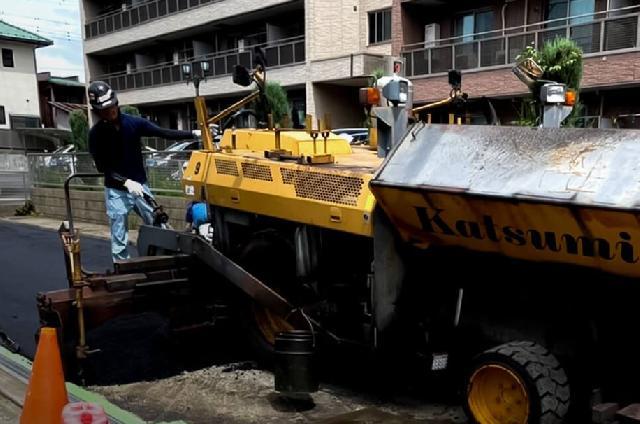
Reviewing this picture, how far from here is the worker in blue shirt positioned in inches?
216

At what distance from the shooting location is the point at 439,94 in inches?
784

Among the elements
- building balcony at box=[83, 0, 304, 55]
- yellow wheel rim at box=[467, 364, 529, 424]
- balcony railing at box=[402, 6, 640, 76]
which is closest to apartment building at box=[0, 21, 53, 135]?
building balcony at box=[83, 0, 304, 55]

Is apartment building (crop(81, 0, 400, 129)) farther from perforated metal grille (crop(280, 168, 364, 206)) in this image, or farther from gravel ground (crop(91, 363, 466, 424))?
perforated metal grille (crop(280, 168, 364, 206))

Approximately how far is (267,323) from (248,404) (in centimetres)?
75

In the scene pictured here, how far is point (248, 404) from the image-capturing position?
4.11 meters

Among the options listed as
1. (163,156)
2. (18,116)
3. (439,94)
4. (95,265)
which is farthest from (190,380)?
(18,116)

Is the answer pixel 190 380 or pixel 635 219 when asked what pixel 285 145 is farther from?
pixel 635 219

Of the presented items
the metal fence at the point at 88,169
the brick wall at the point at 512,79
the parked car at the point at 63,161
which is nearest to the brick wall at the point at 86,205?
the metal fence at the point at 88,169

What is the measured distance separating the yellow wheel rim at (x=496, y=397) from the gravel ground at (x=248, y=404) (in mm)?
566

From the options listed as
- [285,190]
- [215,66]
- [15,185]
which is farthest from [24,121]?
[285,190]

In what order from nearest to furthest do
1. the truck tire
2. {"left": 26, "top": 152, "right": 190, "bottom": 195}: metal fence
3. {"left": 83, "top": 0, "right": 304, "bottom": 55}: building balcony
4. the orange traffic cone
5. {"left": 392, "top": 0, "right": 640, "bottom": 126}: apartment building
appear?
the truck tire
the orange traffic cone
{"left": 26, "top": 152, "right": 190, "bottom": 195}: metal fence
{"left": 392, "top": 0, "right": 640, "bottom": 126}: apartment building
{"left": 83, "top": 0, "right": 304, "bottom": 55}: building balcony

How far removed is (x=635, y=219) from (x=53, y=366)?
9.60ft

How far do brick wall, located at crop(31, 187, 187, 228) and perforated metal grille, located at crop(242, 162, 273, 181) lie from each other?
236 inches

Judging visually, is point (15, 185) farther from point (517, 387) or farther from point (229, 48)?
point (517, 387)
